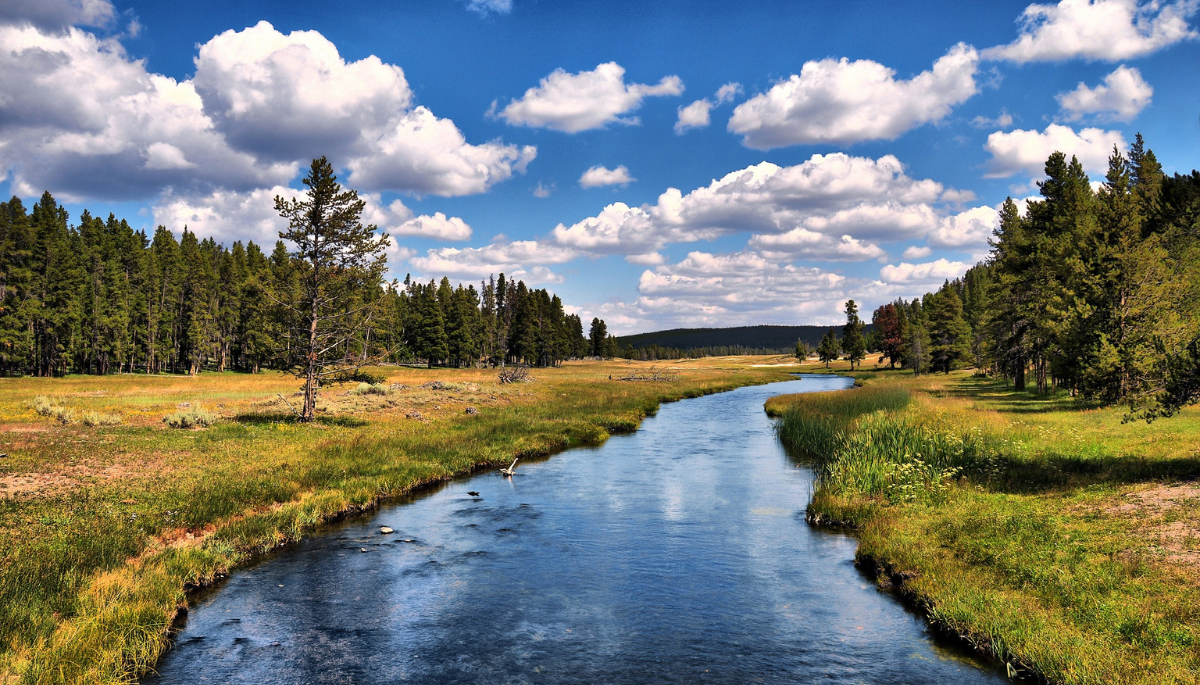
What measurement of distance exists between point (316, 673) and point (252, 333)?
98.8 meters

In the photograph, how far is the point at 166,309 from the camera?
302ft

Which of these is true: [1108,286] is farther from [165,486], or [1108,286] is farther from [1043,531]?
[165,486]

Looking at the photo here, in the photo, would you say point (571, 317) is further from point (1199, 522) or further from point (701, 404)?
point (1199, 522)

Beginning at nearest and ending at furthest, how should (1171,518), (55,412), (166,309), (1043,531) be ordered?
1. (1171,518)
2. (1043,531)
3. (55,412)
4. (166,309)

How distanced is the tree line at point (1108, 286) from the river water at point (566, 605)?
1036 cm

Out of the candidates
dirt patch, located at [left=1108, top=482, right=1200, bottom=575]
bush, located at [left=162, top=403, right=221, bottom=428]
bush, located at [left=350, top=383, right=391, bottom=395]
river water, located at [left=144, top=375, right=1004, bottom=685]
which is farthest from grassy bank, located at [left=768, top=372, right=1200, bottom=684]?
bush, located at [left=350, top=383, right=391, bottom=395]

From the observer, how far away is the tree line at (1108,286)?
18828mm

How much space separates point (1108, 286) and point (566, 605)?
34569mm

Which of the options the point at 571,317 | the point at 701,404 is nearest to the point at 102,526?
the point at 701,404

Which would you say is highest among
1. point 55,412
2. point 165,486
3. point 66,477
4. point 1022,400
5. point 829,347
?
point 829,347

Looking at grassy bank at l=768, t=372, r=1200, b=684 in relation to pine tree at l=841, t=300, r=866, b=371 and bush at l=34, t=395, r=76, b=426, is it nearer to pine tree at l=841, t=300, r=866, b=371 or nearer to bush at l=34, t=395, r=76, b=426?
bush at l=34, t=395, r=76, b=426

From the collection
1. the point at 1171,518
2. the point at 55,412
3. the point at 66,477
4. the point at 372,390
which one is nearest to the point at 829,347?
the point at 372,390

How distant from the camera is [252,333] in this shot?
95750 mm

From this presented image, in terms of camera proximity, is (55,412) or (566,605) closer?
(566,605)
